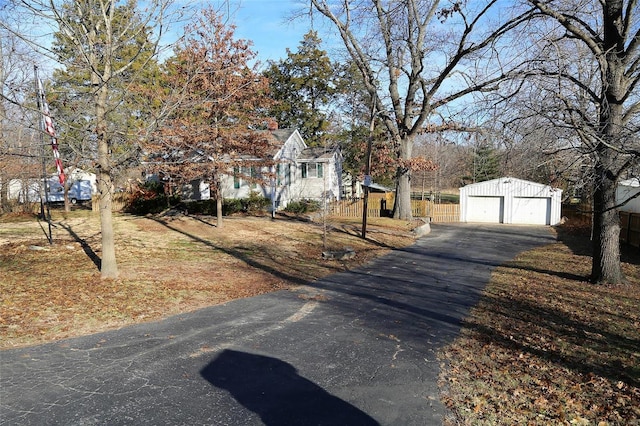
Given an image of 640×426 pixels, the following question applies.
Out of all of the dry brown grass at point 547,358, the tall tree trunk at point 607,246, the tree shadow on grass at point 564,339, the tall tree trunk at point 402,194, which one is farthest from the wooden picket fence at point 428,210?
the tree shadow on grass at point 564,339

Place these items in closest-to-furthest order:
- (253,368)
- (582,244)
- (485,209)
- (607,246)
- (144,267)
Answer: (253,368) < (144,267) < (607,246) < (582,244) < (485,209)

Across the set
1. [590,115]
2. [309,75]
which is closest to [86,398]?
[590,115]

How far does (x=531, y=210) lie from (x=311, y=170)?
16.4 m

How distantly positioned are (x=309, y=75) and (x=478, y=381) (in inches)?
1448

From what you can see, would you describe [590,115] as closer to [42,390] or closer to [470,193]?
[42,390]

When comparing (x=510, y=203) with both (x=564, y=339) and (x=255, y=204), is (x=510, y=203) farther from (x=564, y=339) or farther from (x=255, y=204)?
(x=564, y=339)

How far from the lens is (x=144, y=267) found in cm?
1095

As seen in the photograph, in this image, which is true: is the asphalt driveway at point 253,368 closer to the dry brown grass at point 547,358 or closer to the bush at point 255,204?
the dry brown grass at point 547,358

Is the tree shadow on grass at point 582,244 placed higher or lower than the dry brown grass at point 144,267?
lower

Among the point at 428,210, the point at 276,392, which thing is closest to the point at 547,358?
the point at 276,392

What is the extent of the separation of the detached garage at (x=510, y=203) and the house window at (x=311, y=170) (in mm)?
11129

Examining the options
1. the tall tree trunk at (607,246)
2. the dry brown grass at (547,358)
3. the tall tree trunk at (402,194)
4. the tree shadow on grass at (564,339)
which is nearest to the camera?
the dry brown grass at (547,358)

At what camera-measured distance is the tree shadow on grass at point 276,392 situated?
404cm

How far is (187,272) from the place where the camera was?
10.9 m
